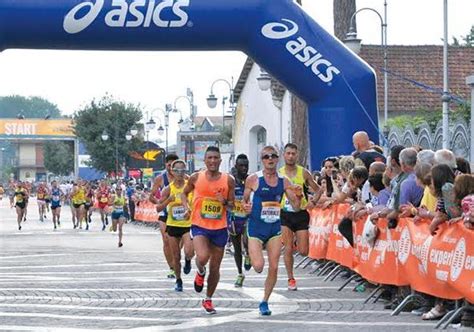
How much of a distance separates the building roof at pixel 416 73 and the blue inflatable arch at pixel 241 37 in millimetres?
23293

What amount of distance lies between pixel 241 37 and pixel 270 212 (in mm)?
5392

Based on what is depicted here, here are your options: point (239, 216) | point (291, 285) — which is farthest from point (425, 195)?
point (239, 216)

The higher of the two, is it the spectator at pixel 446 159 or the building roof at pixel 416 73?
the building roof at pixel 416 73

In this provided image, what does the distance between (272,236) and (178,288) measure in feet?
9.25

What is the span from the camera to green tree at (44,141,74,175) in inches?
5177

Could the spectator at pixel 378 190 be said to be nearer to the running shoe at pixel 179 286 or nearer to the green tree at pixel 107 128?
the running shoe at pixel 179 286

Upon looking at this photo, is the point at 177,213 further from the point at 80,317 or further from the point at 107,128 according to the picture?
the point at 107,128

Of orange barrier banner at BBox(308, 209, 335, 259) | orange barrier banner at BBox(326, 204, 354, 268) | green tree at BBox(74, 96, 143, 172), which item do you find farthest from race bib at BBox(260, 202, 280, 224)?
green tree at BBox(74, 96, 143, 172)

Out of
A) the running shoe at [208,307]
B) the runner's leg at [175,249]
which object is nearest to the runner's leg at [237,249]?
the runner's leg at [175,249]

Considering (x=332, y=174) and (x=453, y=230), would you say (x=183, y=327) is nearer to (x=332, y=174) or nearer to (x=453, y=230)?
(x=453, y=230)

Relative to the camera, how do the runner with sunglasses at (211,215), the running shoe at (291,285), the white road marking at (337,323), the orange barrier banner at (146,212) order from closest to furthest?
the white road marking at (337,323) → the runner with sunglasses at (211,215) → the running shoe at (291,285) → the orange barrier banner at (146,212)

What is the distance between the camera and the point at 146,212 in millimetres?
44844

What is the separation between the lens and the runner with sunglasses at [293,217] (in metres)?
15.3

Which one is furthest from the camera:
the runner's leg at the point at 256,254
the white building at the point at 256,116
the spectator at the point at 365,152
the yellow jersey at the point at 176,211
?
the white building at the point at 256,116
